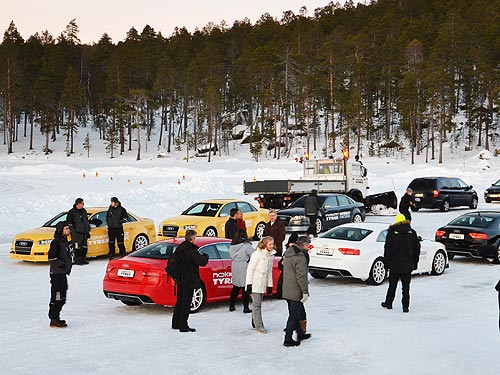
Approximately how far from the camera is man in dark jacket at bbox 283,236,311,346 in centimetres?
859

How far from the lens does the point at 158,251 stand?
11219 mm

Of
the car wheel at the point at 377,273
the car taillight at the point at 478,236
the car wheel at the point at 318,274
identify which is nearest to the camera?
the car wheel at the point at 377,273

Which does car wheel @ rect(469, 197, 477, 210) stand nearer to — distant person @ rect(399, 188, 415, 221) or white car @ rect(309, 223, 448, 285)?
distant person @ rect(399, 188, 415, 221)

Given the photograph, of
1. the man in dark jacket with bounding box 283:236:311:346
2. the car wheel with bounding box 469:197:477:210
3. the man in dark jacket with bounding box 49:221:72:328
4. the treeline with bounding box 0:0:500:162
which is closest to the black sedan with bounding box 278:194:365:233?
the car wheel with bounding box 469:197:477:210

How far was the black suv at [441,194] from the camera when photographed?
102ft

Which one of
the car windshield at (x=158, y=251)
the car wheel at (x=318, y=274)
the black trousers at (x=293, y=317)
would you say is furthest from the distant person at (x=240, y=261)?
the car wheel at (x=318, y=274)

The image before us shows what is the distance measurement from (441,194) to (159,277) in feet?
76.2

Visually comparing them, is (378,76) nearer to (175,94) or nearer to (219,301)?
(175,94)

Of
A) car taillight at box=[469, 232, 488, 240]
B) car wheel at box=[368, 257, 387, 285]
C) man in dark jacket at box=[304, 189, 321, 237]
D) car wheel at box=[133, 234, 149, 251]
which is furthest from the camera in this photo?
man in dark jacket at box=[304, 189, 321, 237]

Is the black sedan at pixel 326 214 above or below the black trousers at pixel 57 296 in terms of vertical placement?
above

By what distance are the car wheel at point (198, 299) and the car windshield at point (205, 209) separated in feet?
29.2

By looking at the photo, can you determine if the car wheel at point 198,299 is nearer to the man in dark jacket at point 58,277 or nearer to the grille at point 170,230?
the man in dark jacket at point 58,277

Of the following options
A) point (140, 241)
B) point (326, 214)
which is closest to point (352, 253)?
point (140, 241)

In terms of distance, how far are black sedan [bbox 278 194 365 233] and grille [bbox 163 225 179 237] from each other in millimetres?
4171
